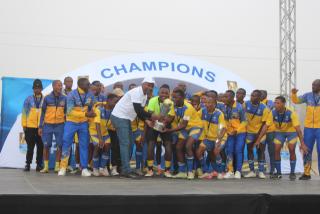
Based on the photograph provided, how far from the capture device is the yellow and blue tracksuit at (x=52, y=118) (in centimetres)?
855

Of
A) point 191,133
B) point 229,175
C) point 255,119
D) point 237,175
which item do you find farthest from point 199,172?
point 255,119

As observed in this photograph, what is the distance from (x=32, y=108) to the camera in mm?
8898

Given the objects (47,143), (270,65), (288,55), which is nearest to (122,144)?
(47,143)

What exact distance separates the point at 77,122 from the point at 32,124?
125 centimetres

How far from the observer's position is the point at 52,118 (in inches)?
336

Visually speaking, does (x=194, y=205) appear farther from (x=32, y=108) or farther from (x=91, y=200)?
(x=32, y=108)

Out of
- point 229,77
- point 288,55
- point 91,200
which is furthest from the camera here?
point 288,55

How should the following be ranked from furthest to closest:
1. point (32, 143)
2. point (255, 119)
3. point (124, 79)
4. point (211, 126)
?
1. point (124, 79)
2. point (32, 143)
3. point (255, 119)
4. point (211, 126)

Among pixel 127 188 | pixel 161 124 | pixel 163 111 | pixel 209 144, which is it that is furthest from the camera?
pixel 209 144

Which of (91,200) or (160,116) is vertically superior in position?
(160,116)

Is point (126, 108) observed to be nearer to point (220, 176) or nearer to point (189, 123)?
point (189, 123)

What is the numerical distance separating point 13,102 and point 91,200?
6.23 metres

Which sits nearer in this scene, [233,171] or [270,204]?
[270,204]

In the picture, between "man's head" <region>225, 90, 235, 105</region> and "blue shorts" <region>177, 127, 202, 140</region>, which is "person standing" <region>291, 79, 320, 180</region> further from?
"blue shorts" <region>177, 127, 202, 140</region>
